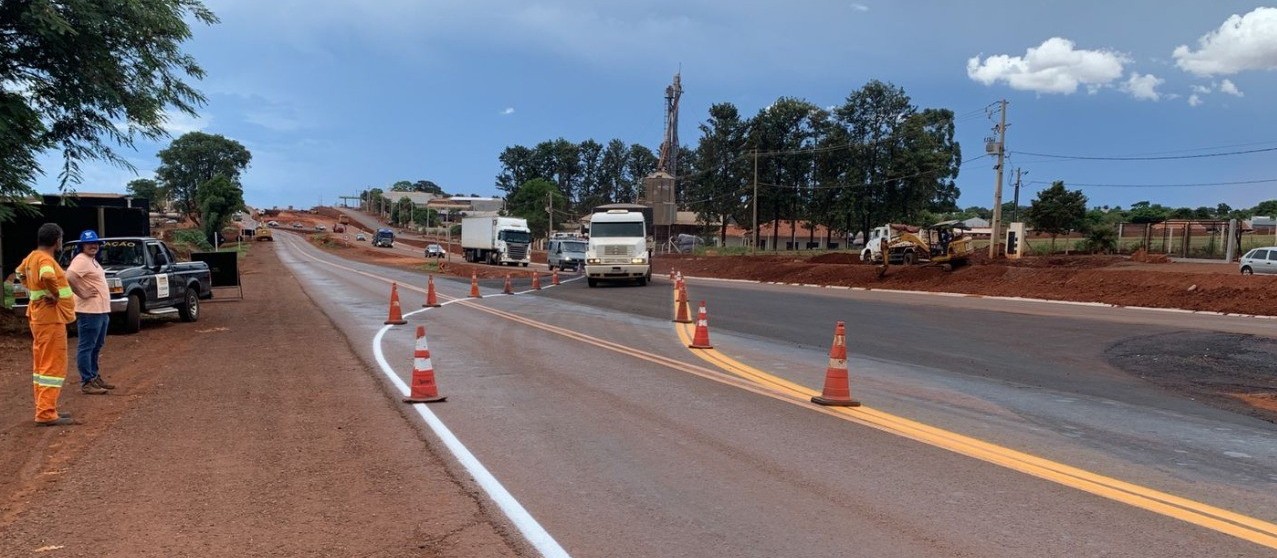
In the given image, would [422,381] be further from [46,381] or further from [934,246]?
[934,246]

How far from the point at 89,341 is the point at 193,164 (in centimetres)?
14907

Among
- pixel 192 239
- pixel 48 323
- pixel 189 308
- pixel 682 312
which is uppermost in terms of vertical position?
pixel 48 323

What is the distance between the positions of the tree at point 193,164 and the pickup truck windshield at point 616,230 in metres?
123

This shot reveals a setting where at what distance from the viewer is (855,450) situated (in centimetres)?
647

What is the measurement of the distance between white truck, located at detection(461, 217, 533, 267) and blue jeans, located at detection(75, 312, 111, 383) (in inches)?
1853

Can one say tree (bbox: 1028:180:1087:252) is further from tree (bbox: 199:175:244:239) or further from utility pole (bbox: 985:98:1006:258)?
tree (bbox: 199:175:244:239)

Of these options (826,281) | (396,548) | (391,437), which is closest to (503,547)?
(396,548)

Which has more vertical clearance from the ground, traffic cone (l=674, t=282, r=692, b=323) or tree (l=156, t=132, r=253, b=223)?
tree (l=156, t=132, r=253, b=223)

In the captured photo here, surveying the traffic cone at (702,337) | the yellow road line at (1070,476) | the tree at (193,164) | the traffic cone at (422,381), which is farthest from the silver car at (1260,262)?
the tree at (193,164)

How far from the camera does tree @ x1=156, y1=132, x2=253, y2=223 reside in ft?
443

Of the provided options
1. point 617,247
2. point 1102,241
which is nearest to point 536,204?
point 1102,241

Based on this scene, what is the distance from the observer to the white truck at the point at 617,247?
29984 mm

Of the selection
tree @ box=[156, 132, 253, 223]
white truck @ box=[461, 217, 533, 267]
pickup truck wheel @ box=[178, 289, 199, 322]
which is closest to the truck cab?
white truck @ box=[461, 217, 533, 267]

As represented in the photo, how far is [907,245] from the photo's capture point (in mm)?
37438
